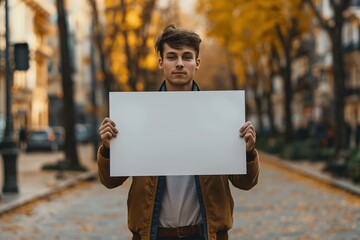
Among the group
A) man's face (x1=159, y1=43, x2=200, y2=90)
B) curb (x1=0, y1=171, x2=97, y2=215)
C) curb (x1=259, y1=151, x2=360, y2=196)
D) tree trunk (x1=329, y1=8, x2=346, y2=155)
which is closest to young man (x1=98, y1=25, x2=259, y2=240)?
man's face (x1=159, y1=43, x2=200, y2=90)

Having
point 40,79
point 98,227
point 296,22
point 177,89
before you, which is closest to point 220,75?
point 40,79

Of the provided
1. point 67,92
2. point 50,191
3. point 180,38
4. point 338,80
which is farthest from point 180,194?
point 67,92

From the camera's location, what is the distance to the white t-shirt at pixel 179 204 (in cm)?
468

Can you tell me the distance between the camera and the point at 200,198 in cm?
468

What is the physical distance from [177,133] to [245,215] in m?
11.2

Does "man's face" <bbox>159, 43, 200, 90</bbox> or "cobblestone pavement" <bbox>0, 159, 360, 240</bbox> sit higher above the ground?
"man's face" <bbox>159, 43, 200, 90</bbox>

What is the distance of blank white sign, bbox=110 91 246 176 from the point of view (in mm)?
4617

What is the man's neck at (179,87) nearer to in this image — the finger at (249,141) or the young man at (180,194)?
the young man at (180,194)

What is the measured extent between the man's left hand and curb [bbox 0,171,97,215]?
12001 mm

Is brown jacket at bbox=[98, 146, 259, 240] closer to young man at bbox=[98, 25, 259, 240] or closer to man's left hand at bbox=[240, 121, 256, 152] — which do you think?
young man at bbox=[98, 25, 259, 240]

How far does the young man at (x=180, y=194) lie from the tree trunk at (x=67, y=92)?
978 inches

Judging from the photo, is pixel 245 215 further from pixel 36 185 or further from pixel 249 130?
pixel 249 130

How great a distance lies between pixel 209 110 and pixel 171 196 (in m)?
0.48

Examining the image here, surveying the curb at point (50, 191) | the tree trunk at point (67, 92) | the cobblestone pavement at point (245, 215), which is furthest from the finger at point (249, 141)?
the tree trunk at point (67, 92)
